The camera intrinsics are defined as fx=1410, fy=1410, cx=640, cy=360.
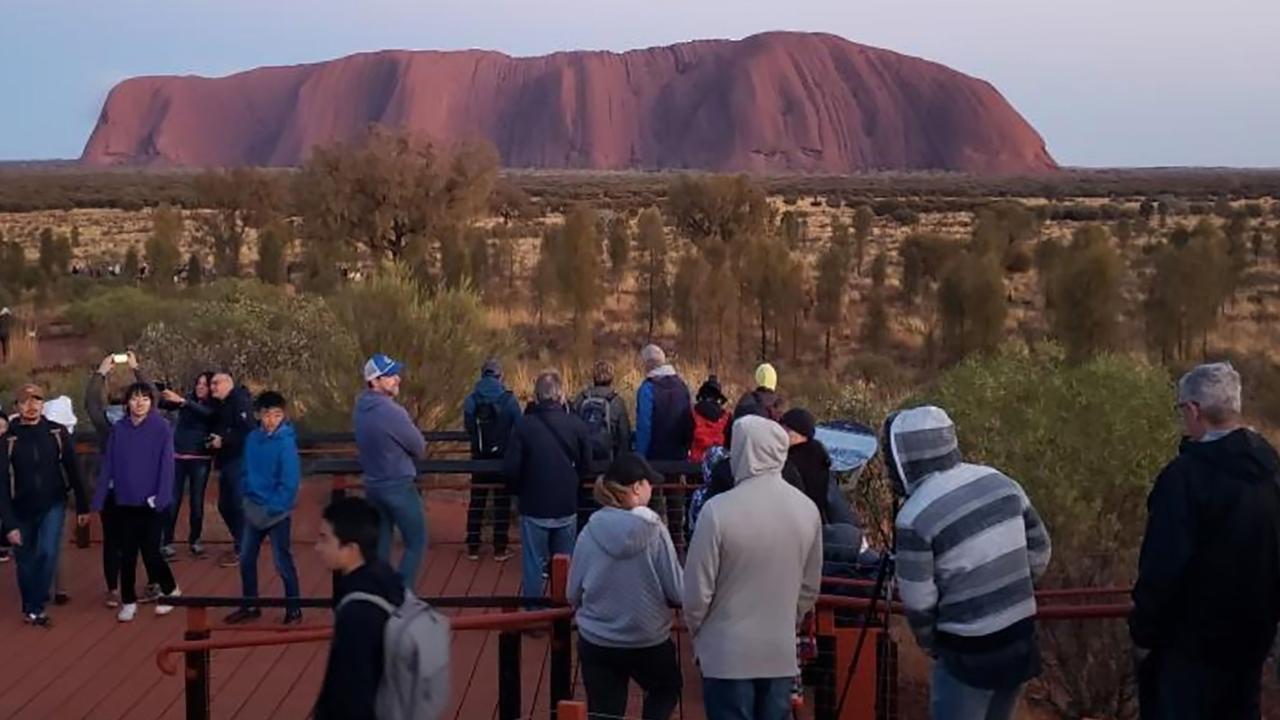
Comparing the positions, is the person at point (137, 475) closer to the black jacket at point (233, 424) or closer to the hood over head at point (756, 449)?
the black jacket at point (233, 424)

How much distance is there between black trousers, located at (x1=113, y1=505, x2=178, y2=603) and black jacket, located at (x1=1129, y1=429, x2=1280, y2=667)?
618cm

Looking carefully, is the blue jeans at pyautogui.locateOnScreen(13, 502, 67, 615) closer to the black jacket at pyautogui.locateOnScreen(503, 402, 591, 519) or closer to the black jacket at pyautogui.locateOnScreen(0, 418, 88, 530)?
the black jacket at pyautogui.locateOnScreen(0, 418, 88, 530)

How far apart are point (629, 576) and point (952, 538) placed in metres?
1.37

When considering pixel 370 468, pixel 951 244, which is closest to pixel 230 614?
pixel 370 468

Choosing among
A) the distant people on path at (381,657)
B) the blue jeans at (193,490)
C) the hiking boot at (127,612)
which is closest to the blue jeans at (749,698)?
the distant people on path at (381,657)

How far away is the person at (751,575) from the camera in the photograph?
15.6 feet

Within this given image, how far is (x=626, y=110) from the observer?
15688 cm

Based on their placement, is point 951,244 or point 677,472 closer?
point 677,472

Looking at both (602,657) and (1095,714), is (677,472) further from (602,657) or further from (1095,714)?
(602,657)

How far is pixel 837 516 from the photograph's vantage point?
7.31 metres

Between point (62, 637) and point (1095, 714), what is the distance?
6.12 meters

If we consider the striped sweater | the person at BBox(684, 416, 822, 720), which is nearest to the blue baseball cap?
the person at BBox(684, 416, 822, 720)

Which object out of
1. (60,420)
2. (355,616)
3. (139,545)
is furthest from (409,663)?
(60,420)

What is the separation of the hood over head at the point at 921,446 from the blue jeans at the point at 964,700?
0.64 m
